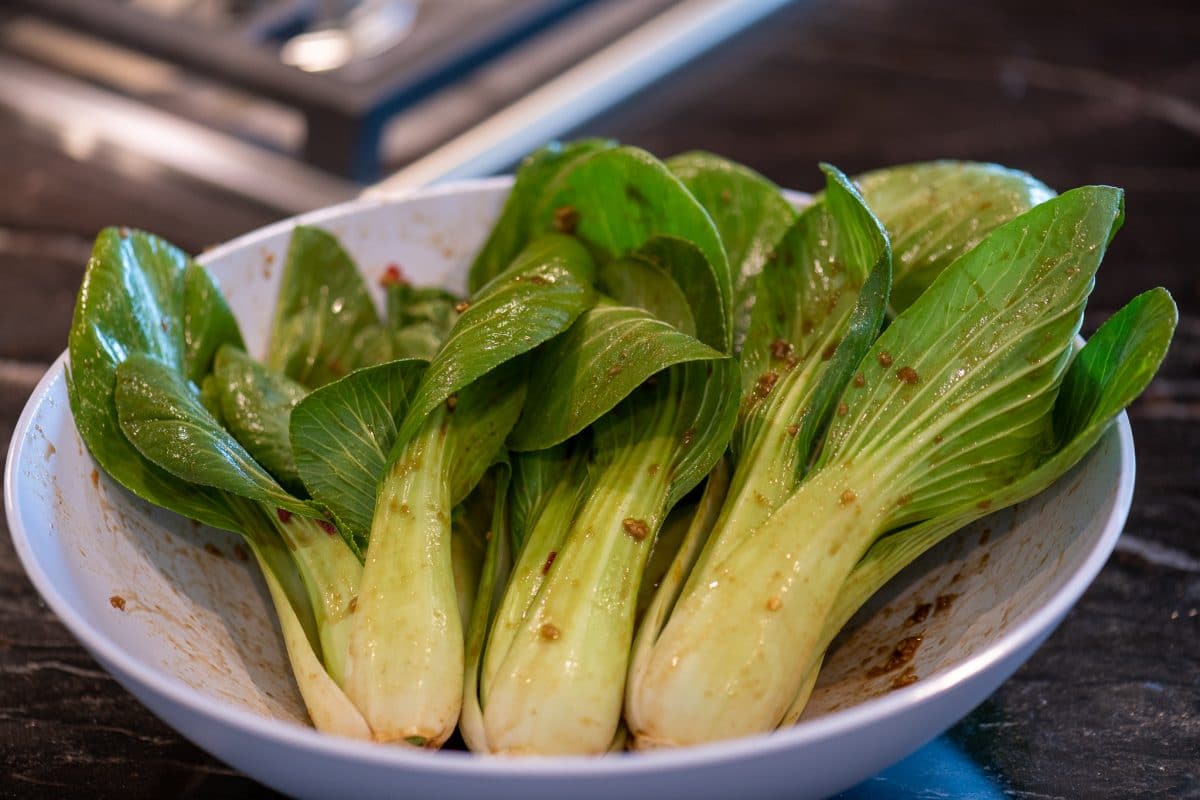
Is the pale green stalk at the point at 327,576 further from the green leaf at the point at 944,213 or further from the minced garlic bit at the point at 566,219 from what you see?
the green leaf at the point at 944,213

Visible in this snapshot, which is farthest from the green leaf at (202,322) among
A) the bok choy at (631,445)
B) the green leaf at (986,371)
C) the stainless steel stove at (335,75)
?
the stainless steel stove at (335,75)

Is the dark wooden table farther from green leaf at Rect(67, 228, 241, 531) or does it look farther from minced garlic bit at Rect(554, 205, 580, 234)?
minced garlic bit at Rect(554, 205, 580, 234)

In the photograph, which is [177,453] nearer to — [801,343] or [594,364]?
[594,364]

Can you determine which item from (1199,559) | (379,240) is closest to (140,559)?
(379,240)

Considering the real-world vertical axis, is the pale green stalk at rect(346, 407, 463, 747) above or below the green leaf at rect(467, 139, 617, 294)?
below

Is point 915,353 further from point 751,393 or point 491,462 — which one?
point 491,462

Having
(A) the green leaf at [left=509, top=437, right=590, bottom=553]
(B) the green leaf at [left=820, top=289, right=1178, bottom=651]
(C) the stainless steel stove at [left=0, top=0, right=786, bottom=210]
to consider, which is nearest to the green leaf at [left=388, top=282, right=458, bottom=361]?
(A) the green leaf at [left=509, top=437, right=590, bottom=553]
